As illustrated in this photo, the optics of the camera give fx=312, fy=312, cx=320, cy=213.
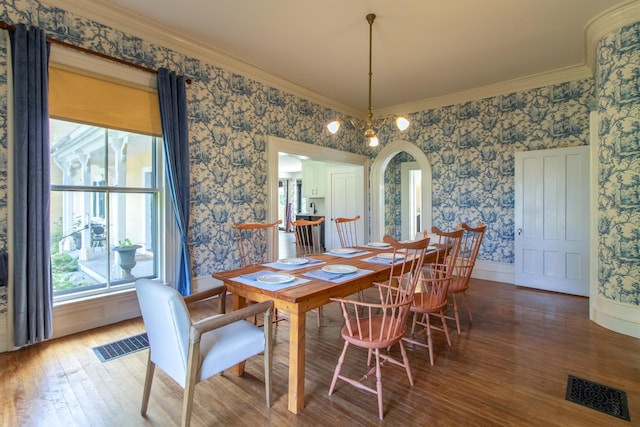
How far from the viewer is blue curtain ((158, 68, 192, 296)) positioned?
335cm

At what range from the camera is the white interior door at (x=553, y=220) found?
13.9 feet

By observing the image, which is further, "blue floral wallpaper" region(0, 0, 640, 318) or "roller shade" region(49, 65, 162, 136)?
"blue floral wallpaper" region(0, 0, 640, 318)

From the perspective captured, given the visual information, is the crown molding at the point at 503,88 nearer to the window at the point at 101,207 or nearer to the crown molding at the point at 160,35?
the crown molding at the point at 160,35

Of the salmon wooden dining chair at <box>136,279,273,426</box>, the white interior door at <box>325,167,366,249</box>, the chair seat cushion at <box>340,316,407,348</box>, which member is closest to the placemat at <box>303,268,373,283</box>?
the chair seat cushion at <box>340,316,407,348</box>

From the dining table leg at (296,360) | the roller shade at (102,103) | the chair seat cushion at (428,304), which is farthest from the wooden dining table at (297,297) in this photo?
the roller shade at (102,103)

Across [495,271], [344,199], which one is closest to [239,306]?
[495,271]

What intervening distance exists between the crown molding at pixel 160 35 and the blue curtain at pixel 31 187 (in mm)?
491

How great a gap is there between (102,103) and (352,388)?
335 centimetres

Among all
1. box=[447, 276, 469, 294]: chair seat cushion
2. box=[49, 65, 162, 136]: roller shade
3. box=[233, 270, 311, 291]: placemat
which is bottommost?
box=[447, 276, 469, 294]: chair seat cushion

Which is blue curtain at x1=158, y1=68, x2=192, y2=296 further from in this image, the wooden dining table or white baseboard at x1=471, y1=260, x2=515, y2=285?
white baseboard at x1=471, y1=260, x2=515, y2=285

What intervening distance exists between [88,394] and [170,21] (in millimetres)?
3376

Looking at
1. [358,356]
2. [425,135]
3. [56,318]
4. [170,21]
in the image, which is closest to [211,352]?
[358,356]

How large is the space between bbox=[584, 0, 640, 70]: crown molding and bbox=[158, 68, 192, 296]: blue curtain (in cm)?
447

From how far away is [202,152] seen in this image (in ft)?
12.4
